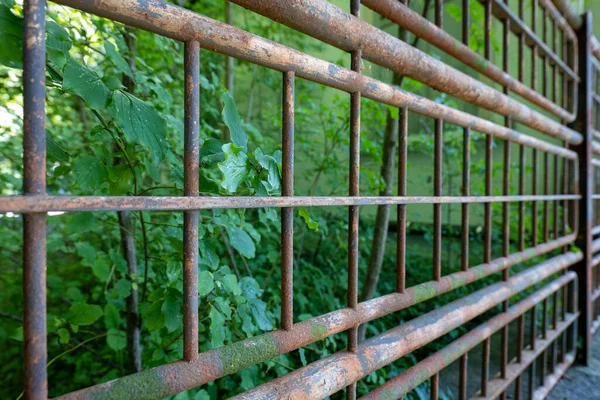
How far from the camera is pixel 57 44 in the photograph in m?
0.56

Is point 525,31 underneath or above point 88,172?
above

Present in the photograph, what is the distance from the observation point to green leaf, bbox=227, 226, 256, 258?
0.87 m

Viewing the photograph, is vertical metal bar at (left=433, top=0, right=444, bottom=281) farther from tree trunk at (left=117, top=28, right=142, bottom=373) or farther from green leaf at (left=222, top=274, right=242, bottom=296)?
tree trunk at (left=117, top=28, right=142, bottom=373)

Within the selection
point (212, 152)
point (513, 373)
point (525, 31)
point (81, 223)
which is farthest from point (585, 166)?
point (81, 223)

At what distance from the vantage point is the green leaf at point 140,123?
0.60 meters

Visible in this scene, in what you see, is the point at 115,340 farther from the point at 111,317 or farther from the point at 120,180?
the point at 120,180

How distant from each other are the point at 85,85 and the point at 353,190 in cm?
52

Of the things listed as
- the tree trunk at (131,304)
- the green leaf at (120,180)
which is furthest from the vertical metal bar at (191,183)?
the tree trunk at (131,304)

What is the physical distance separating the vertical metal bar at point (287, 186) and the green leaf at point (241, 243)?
0.21 metres

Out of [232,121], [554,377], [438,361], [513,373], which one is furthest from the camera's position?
[554,377]

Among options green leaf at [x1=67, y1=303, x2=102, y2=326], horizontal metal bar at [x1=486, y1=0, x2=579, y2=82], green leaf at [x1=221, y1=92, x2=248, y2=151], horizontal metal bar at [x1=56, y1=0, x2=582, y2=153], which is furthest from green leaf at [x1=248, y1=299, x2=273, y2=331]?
horizontal metal bar at [x1=486, y1=0, x2=579, y2=82]

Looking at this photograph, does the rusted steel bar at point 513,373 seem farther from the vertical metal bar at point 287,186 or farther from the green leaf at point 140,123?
the green leaf at point 140,123

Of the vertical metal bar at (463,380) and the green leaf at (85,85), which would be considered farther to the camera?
the vertical metal bar at (463,380)

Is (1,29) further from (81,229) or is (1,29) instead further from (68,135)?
(68,135)
